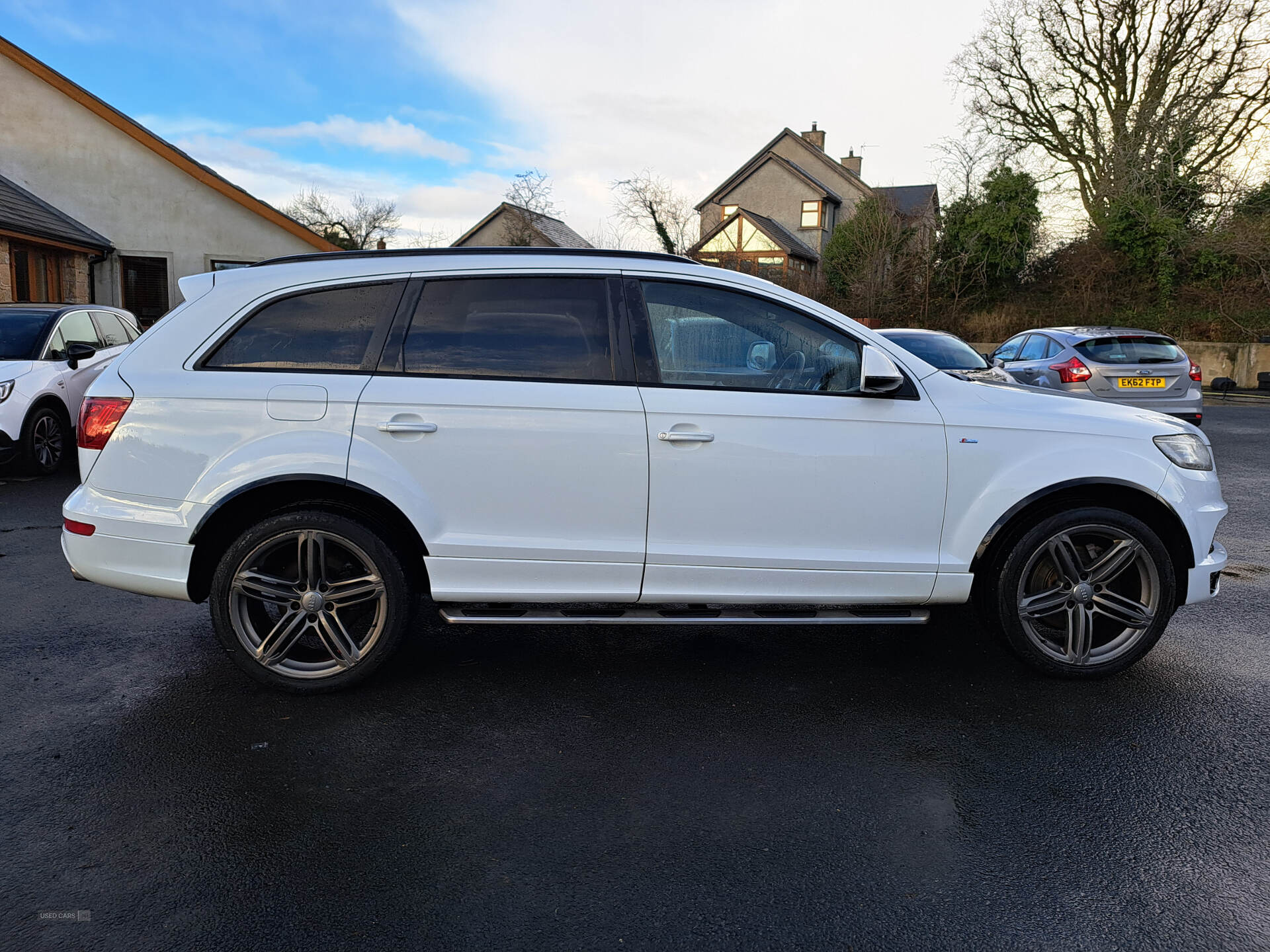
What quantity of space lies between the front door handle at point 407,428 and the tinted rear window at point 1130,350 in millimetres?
10943

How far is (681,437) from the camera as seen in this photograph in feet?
12.2

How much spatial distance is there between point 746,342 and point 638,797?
2.01m

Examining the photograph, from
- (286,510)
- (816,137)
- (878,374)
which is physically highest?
(816,137)

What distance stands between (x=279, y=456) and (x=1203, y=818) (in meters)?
3.71

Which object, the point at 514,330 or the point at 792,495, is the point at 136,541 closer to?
the point at 514,330

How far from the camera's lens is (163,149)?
20484 millimetres

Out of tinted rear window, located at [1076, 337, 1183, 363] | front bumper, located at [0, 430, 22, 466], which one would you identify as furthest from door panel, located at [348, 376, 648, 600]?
tinted rear window, located at [1076, 337, 1183, 363]

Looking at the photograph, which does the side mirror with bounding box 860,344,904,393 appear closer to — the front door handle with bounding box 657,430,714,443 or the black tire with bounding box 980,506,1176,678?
the front door handle with bounding box 657,430,714,443

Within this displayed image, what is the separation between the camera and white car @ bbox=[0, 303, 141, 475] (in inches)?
351

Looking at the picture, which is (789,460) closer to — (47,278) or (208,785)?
(208,785)

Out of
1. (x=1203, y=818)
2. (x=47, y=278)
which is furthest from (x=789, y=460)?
(x=47, y=278)

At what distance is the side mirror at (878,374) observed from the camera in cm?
375

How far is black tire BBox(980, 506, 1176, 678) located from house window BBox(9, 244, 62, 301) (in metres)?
20.0

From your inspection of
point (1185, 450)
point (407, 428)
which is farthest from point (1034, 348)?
point (407, 428)
